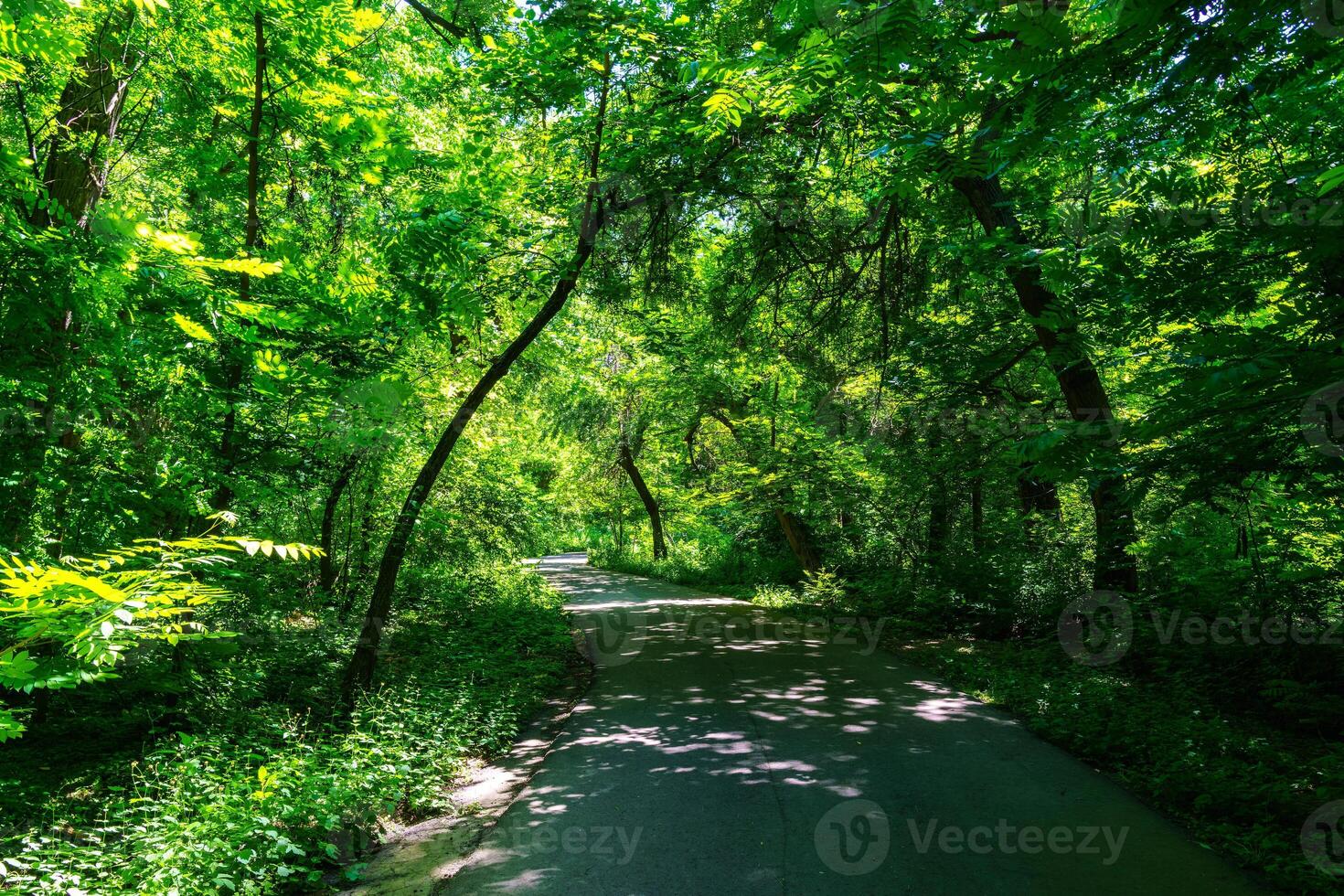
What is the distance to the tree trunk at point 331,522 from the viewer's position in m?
9.53

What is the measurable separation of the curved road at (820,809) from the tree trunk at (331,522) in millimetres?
4057

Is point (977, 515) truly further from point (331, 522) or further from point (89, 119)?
point (89, 119)

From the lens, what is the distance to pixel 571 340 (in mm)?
14852

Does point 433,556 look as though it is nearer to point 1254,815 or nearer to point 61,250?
point 61,250

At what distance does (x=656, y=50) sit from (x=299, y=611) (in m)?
10.1

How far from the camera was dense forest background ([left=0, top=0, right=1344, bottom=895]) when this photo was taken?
3.77 m

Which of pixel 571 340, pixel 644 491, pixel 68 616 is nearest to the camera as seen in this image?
pixel 68 616

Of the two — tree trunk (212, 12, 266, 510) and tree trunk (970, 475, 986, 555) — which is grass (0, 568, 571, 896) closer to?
tree trunk (212, 12, 266, 510)

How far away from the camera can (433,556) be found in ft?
44.4

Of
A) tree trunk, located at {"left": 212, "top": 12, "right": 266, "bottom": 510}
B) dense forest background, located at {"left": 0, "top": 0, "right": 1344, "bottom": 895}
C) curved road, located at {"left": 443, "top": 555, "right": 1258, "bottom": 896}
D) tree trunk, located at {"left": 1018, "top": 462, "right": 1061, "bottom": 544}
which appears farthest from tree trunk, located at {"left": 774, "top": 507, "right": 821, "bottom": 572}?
tree trunk, located at {"left": 212, "top": 12, "right": 266, "bottom": 510}

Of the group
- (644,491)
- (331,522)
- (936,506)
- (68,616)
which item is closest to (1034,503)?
(936,506)

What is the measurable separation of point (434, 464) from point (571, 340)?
6.57 meters

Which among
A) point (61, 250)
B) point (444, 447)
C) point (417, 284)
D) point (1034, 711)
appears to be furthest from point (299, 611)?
point (1034, 711)

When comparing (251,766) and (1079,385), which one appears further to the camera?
(1079,385)
